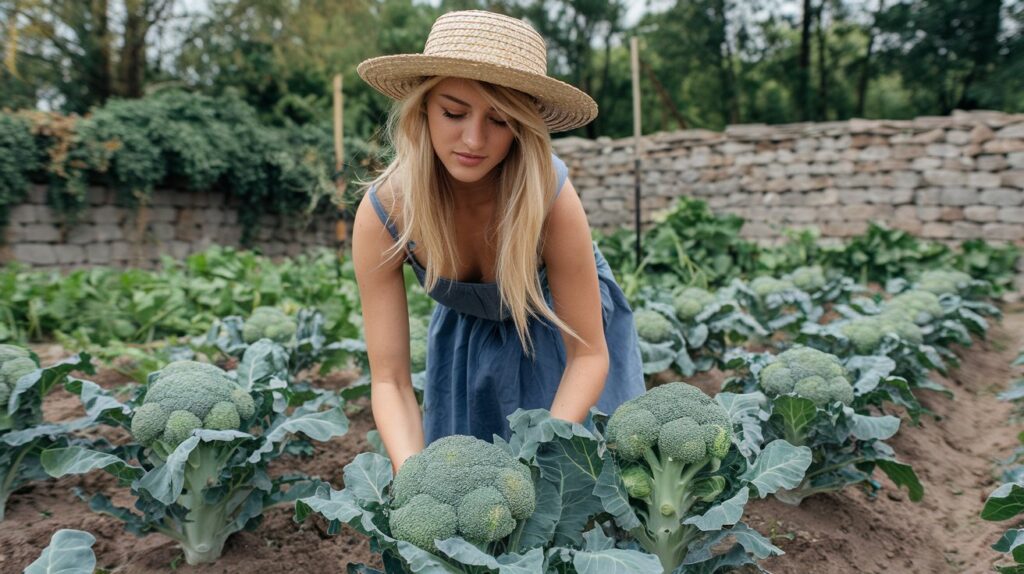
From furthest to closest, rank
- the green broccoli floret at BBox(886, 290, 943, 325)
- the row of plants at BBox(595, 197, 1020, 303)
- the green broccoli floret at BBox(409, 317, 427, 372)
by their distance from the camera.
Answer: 1. the row of plants at BBox(595, 197, 1020, 303)
2. the green broccoli floret at BBox(886, 290, 943, 325)
3. the green broccoli floret at BBox(409, 317, 427, 372)

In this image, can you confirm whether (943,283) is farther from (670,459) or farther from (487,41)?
(487,41)

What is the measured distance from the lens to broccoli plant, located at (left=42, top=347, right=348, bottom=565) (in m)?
1.79

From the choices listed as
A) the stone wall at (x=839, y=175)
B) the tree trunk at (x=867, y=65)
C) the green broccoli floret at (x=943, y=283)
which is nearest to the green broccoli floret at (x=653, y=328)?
the green broccoli floret at (x=943, y=283)

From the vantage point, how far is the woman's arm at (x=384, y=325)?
1.90 metres

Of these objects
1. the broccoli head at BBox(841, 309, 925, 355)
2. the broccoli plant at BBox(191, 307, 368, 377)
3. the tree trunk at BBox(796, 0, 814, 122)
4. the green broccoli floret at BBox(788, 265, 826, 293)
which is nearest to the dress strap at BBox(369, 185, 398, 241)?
the broccoli plant at BBox(191, 307, 368, 377)

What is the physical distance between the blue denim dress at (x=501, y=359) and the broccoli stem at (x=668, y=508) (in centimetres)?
63

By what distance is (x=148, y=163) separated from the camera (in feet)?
28.8

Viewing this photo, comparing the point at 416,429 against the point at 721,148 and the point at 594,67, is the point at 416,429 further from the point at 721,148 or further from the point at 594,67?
the point at 594,67

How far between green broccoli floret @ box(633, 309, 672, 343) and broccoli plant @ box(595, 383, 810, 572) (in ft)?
5.47

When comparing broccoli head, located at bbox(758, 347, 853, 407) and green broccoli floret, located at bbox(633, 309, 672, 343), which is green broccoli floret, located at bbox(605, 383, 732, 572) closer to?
broccoli head, located at bbox(758, 347, 853, 407)

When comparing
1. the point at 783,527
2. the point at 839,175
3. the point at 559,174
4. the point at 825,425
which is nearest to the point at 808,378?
the point at 825,425

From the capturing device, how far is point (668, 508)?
61.8 inches

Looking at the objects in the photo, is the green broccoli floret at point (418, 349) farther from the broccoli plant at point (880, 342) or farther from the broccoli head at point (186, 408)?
the broccoli plant at point (880, 342)

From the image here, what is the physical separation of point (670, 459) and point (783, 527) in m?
0.99
